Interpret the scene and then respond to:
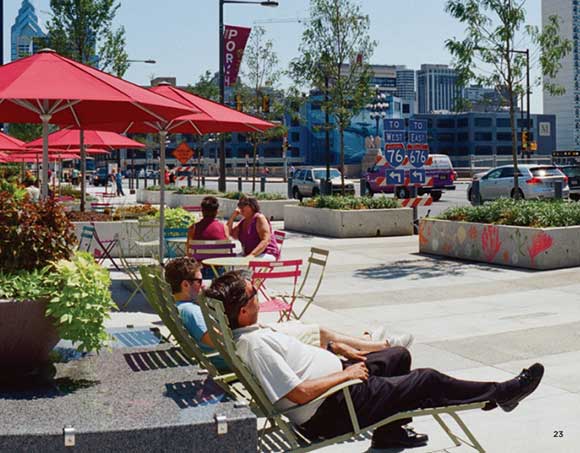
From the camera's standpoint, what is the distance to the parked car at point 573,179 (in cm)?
3222

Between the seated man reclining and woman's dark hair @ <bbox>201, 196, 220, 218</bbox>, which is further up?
woman's dark hair @ <bbox>201, 196, 220, 218</bbox>

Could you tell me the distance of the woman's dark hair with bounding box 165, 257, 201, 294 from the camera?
5758 millimetres

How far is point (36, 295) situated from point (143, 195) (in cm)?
3529

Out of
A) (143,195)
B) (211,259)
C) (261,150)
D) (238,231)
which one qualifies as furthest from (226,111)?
(261,150)

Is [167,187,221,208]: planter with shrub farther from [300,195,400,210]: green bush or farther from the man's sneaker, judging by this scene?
the man's sneaker

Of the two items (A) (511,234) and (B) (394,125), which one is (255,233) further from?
(B) (394,125)

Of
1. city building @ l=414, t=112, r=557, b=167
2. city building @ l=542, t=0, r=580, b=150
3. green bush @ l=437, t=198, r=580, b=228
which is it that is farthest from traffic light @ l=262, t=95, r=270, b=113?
city building @ l=542, t=0, r=580, b=150

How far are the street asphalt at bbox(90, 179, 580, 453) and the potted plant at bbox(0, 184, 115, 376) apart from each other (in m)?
1.76

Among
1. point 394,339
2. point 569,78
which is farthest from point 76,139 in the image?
point 569,78

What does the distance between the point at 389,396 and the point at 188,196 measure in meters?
26.1

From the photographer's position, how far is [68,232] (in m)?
5.06

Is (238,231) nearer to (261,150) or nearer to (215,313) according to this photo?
(215,313)

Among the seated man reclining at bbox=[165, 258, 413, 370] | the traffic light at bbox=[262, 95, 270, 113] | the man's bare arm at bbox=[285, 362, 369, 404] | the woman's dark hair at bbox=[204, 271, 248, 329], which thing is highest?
the traffic light at bbox=[262, 95, 270, 113]

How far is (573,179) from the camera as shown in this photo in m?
32.4
